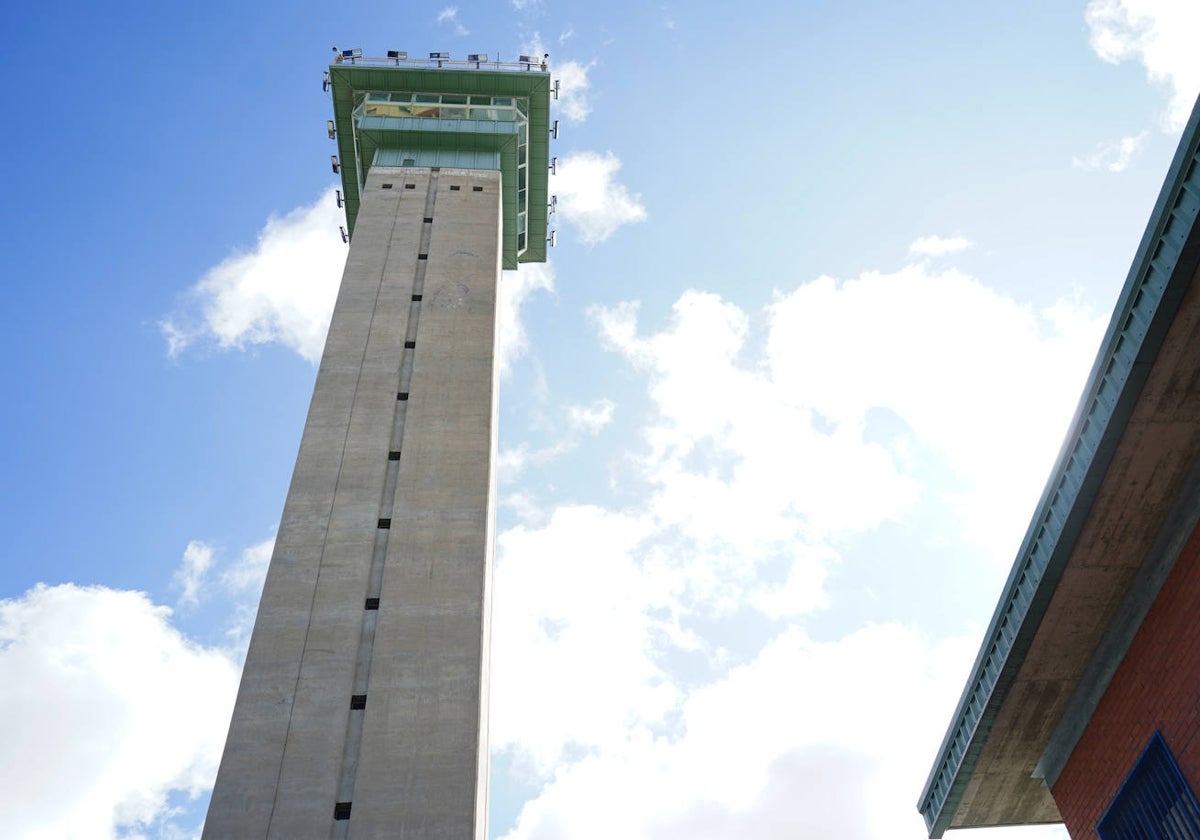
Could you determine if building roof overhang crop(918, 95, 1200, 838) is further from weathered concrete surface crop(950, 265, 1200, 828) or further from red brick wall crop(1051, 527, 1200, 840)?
red brick wall crop(1051, 527, 1200, 840)

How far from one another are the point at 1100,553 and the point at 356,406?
24781 millimetres

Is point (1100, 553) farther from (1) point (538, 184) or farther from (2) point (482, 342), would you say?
Result: (1) point (538, 184)

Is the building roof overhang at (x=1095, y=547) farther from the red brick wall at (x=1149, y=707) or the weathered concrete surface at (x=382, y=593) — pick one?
the weathered concrete surface at (x=382, y=593)

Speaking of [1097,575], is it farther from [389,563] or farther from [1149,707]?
[389,563]

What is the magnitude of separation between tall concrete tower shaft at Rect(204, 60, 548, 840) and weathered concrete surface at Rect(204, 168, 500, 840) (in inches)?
1.9

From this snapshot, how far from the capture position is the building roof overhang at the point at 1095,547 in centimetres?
1797

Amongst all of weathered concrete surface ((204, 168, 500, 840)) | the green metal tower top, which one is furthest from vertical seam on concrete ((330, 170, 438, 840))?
the green metal tower top

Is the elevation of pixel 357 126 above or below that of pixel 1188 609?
above

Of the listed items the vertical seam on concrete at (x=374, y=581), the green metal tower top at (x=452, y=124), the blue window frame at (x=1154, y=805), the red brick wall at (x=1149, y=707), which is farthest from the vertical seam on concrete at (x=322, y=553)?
the blue window frame at (x=1154, y=805)

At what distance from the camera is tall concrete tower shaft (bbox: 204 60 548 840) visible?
25.3 meters

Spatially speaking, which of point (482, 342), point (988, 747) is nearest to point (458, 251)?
point (482, 342)

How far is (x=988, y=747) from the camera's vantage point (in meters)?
24.6

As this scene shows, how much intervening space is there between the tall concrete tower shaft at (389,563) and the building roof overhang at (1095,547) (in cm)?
1290

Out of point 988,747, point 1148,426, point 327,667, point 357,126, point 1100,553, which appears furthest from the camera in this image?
point 357,126
